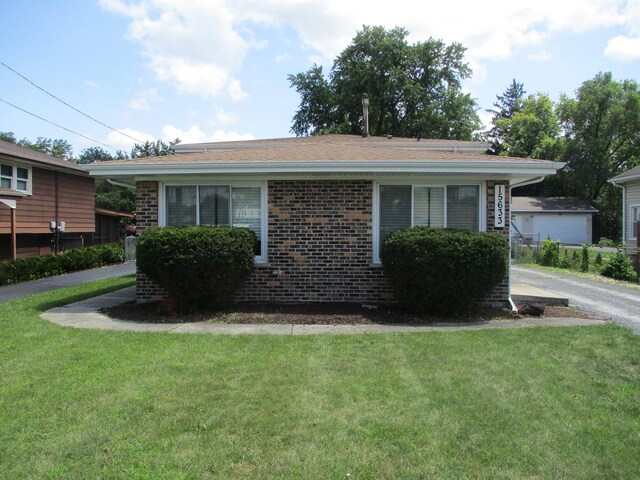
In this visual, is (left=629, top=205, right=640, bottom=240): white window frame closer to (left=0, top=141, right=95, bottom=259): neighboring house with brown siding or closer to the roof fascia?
the roof fascia

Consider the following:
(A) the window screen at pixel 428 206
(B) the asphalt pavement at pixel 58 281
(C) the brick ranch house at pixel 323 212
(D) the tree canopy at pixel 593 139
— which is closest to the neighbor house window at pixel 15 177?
(B) the asphalt pavement at pixel 58 281

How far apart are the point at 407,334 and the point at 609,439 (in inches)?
129

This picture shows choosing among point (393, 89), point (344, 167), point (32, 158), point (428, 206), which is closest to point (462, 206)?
point (428, 206)

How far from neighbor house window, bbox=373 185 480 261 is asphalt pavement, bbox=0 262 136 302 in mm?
8434

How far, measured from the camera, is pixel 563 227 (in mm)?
39750

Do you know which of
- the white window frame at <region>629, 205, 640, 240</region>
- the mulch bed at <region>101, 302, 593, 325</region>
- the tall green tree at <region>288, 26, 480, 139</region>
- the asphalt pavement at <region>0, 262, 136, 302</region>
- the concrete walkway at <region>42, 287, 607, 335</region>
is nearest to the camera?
the concrete walkway at <region>42, 287, 607, 335</region>

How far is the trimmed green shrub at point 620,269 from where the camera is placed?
14.3 meters

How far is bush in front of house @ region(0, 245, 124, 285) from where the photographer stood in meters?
13.6

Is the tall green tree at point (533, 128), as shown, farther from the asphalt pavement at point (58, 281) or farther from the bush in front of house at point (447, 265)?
A: the bush in front of house at point (447, 265)

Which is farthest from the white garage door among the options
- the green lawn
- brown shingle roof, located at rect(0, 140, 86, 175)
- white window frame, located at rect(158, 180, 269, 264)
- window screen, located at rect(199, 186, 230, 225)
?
the green lawn

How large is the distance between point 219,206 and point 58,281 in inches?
312

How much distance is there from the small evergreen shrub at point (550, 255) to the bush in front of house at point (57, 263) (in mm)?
17845

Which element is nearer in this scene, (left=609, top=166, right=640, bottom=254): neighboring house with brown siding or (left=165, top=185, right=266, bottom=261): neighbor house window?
(left=165, top=185, right=266, bottom=261): neighbor house window

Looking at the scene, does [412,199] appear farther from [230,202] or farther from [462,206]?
[230,202]
